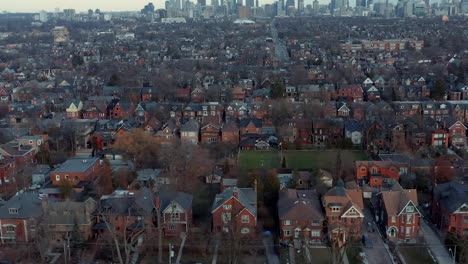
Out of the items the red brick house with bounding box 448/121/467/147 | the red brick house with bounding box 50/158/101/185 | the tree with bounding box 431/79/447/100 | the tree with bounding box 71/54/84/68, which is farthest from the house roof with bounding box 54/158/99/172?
the tree with bounding box 71/54/84/68

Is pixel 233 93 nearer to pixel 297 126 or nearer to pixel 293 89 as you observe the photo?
pixel 293 89

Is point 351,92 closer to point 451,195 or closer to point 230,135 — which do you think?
point 230,135

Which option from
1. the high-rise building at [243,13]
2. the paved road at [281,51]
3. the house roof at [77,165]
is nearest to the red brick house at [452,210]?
the house roof at [77,165]

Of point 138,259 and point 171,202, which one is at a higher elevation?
point 171,202

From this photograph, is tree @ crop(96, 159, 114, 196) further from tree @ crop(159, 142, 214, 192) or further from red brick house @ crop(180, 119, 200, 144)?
red brick house @ crop(180, 119, 200, 144)

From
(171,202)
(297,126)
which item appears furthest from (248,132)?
(171,202)

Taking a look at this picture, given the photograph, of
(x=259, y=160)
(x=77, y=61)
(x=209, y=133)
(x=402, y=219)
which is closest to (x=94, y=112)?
(x=209, y=133)
